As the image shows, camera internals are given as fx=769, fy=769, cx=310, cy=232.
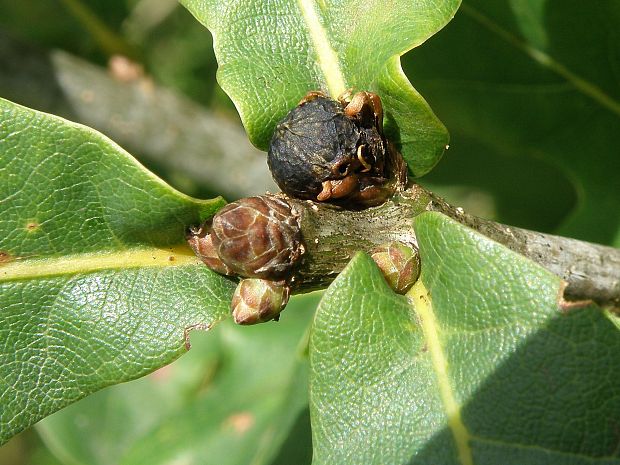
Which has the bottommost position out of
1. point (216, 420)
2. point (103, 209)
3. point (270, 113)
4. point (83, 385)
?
point (216, 420)

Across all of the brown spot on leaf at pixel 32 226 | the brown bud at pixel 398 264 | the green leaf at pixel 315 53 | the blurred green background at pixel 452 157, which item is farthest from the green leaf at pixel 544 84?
the brown spot on leaf at pixel 32 226

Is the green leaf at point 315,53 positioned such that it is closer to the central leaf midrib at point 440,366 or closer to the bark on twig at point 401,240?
the bark on twig at point 401,240

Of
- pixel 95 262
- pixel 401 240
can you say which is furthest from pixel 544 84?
pixel 95 262

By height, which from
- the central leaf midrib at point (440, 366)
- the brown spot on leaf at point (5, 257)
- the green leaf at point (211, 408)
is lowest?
the green leaf at point (211, 408)

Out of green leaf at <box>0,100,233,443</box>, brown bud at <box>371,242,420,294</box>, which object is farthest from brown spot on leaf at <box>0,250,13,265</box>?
brown bud at <box>371,242,420,294</box>

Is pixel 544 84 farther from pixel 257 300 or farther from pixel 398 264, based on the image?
pixel 257 300

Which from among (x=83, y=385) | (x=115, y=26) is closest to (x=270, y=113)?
(x=83, y=385)

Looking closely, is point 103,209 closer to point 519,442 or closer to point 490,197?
point 519,442
